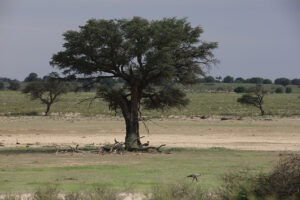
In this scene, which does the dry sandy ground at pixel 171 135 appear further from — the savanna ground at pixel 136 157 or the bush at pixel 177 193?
the bush at pixel 177 193

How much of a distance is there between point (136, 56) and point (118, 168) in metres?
8.16

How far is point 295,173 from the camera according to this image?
1209 cm

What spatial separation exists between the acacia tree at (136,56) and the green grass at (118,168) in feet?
10.4

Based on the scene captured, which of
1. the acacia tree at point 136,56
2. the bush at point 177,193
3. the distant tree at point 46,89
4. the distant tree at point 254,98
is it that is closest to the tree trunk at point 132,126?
the acacia tree at point 136,56

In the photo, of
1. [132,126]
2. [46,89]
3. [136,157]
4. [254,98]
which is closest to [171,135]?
[132,126]

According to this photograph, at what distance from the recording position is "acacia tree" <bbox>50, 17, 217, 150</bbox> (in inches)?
1085

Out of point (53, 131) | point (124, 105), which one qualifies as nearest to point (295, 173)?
point (124, 105)

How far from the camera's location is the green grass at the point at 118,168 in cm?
1684

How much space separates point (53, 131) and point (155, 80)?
792 inches

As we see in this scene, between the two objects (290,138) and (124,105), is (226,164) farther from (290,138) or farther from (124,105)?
(290,138)

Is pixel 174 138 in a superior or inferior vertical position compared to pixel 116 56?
inferior

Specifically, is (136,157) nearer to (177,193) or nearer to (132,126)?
(132,126)

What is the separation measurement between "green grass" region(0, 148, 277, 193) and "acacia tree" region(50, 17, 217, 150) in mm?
3158

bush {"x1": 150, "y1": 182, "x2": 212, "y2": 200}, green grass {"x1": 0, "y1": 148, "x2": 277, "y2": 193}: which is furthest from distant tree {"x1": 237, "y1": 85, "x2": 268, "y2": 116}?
bush {"x1": 150, "y1": 182, "x2": 212, "y2": 200}
